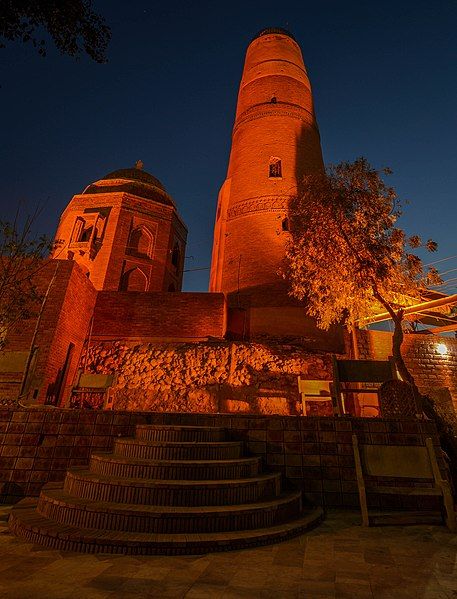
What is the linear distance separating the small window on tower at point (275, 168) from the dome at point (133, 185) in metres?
8.16

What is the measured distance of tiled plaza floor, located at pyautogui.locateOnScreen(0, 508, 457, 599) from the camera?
225cm

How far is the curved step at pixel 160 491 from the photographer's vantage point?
3.45 metres

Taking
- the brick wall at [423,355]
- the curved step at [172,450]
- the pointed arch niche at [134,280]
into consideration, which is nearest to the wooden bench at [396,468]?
the curved step at [172,450]

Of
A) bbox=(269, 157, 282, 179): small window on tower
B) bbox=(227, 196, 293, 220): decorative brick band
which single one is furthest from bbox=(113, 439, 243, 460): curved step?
bbox=(269, 157, 282, 179): small window on tower

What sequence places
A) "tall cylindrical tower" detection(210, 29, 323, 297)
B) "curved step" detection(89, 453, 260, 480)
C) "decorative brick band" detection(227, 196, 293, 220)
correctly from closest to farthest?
"curved step" detection(89, 453, 260, 480)
"tall cylindrical tower" detection(210, 29, 323, 297)
"decorative brick band" detection(227, 196, 293, 220)

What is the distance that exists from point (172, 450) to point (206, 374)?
6735mm

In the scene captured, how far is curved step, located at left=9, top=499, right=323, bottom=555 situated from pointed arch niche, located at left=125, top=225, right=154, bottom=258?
17629 mm

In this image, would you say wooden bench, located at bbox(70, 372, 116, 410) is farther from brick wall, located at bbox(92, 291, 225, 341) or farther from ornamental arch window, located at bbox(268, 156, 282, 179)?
ornamental arch window, located at bbox(268, 156, 282, 179)

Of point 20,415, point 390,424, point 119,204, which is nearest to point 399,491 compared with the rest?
point 390,424

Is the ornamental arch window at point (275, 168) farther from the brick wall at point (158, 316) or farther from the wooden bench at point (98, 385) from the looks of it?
the wooden bench at point (98, 385)

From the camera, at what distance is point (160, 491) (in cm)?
346

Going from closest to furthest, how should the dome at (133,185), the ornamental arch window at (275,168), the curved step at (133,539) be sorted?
the curved step at (133,539) < the ornamental arch window at (275,168) < the dome at (133,185)

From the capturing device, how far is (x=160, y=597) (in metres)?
2.16

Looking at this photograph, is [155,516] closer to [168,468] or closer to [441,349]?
[168,468]
